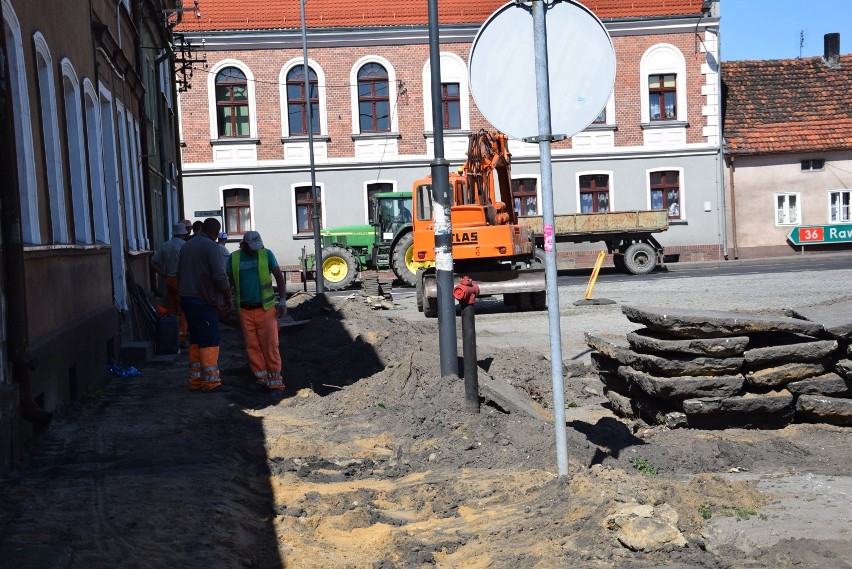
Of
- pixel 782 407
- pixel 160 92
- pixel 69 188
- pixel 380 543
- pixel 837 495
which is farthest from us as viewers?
pixel 160 92

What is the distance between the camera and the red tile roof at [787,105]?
37.1 meters

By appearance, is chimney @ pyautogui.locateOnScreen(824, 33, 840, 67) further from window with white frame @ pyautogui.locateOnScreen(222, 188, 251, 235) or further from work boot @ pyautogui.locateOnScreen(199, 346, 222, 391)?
work boot @ pyautogui.locateOnScreen(199, 346, 222, 391)

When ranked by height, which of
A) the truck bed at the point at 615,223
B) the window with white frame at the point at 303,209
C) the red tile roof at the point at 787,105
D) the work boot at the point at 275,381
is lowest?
the work boot at the point at 275,381

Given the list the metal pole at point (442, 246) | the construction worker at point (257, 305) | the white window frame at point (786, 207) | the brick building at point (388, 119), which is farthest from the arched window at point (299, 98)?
the metal pole at point (442, 246)

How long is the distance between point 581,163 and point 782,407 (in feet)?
97.6

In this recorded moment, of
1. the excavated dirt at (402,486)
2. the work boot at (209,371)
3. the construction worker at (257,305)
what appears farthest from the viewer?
the construction worker at (257,305)

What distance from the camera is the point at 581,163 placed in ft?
121

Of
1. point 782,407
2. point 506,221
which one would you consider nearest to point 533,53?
point 782,407

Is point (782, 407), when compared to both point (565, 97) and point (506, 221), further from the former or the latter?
point (506, 221)

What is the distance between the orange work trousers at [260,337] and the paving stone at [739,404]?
4707 mm

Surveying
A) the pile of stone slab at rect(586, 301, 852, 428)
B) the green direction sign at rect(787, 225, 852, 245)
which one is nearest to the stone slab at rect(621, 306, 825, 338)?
the pile of stone slab at rect(586, 301, 852, 428)

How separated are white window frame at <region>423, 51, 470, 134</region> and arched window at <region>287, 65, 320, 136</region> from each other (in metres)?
3.83

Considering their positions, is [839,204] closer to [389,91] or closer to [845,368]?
[389,91]

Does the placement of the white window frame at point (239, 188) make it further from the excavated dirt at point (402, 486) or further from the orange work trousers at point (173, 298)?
the excavated dirt at point (402, 486)
